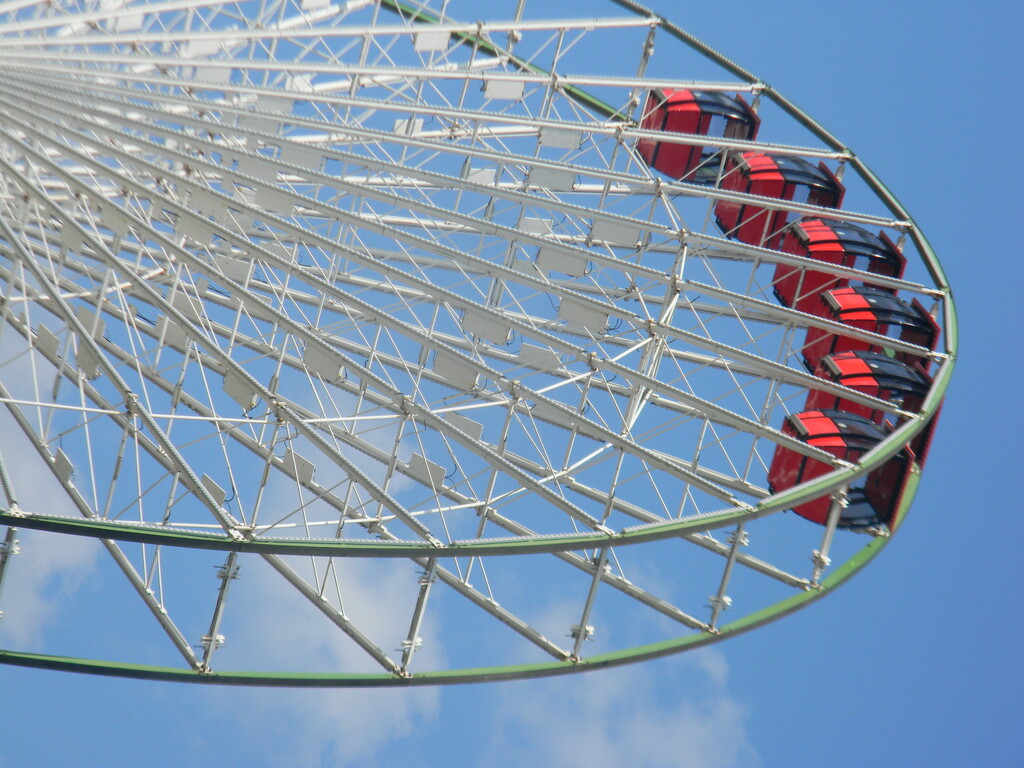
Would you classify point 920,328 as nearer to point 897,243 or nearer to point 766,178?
point 897,243

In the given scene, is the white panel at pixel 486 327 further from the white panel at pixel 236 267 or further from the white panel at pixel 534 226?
the white panel at pixel 534 226

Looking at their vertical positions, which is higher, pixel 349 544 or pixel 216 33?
pixel 216 33

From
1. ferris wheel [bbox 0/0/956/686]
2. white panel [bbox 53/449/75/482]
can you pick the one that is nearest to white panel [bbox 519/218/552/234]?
ferris wheel [bbox 0/0/956/686]

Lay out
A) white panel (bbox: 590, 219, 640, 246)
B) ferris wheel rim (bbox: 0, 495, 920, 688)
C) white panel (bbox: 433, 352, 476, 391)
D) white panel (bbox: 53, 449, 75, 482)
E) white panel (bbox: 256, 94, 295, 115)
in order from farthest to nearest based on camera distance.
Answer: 1. white panel (bbox: 256, 94, 295, 115)
2. white panel (bbox: 590, 219, 640, 246)
3. white panel (bbox: 433, 352, 476, 391)
4. white panel (bbox: 53, 449, 75, 482)
5. ferris wheel rim (bbox: 0, 495, 920, 688)

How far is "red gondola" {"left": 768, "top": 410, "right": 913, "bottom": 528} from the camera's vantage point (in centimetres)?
3241

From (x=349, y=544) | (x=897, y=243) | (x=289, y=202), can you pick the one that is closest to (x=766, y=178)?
(x=897, y=243)

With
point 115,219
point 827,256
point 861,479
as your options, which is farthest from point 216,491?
point 827,256

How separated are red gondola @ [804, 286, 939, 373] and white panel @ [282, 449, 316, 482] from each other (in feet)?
45.4

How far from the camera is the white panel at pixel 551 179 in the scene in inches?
1444

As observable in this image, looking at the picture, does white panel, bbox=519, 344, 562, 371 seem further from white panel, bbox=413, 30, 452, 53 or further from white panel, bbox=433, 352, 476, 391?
white panel, bbox=413, 30, 452, 53

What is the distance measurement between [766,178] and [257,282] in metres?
14.9

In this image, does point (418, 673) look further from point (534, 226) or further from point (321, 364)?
point (534, 226)

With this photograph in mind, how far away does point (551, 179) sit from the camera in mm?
36906

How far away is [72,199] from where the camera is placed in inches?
1320
